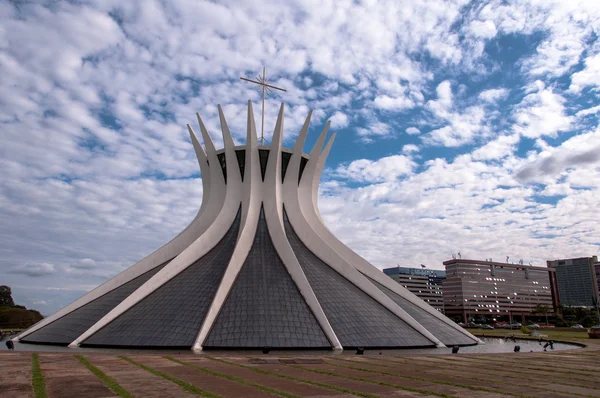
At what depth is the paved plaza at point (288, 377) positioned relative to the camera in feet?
31.4

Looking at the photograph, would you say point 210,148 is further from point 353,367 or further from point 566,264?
point 566,264

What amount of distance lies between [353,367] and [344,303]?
34.5 ft

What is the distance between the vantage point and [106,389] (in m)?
9.38

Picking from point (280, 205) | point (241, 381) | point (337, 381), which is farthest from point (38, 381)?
point (280, 205)

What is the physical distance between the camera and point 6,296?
7531 cm

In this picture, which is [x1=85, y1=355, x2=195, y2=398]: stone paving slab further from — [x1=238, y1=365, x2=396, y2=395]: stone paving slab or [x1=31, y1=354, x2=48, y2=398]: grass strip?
[x1=238, y1=365, x2=396, y2=395]: stone paving slab

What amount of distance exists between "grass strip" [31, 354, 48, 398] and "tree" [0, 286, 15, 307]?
2966 inches

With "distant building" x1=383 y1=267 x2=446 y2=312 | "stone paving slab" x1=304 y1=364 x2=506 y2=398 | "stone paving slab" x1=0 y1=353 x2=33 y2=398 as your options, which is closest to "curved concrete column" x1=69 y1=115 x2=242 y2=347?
"stone paving slab" x1=0 y1=353 x2=33 y2=398

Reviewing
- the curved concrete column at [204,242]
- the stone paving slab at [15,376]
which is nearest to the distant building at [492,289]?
the curved concrete column at [204,242]

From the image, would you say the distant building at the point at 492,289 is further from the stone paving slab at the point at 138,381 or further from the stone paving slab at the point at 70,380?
the stone paving slab at the point at 70,380

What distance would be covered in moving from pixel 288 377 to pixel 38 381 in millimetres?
6191

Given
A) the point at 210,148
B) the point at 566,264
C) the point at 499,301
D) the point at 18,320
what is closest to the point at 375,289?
the point at 210,148

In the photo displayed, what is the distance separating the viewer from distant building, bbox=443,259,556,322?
398ft

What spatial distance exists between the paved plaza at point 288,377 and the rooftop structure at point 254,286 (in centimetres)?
569
